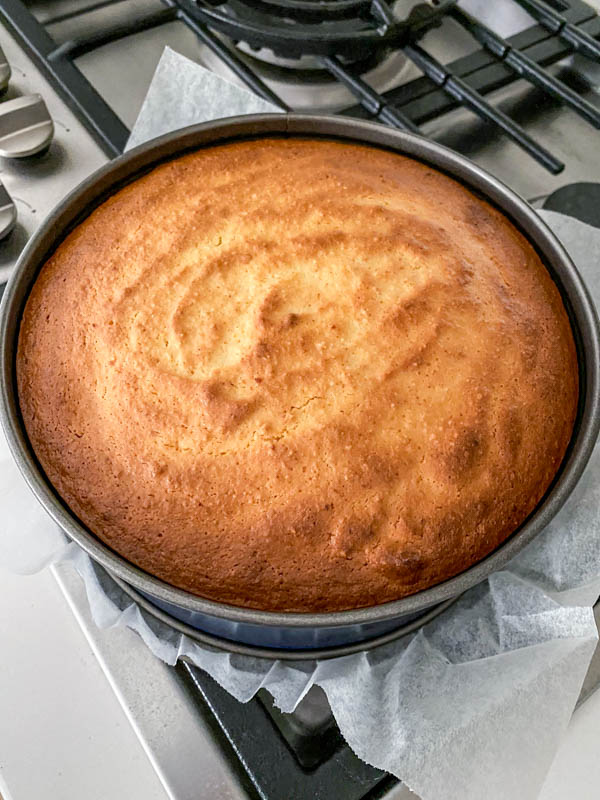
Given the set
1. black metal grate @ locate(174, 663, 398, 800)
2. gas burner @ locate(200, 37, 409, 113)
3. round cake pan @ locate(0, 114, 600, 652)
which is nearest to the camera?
round cake pan @ locate(0, 114, 600, 652)

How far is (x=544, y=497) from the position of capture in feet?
2.39

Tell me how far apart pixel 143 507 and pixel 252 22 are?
0.69 meters

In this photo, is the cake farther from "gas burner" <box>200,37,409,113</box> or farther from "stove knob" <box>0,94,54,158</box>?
"gas burner" <box>200,37,409,113</box>

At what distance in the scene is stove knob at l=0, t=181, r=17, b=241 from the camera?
→ 3.04 ft

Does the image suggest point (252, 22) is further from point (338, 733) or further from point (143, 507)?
point (338, 733)

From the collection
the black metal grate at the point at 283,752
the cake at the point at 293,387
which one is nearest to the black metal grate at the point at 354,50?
the cake at the point at 293,387

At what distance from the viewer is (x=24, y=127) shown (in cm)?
99

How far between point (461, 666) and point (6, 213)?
68 centimetres

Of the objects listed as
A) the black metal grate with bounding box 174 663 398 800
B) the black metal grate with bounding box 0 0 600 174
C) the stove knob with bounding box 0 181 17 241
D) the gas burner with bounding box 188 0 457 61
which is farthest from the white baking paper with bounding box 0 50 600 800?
the gas burner with bounding box 188 0 457 61

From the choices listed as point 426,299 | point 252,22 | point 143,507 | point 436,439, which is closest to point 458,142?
point 252,22

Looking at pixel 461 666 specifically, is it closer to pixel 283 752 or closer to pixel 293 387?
pixel 283 752

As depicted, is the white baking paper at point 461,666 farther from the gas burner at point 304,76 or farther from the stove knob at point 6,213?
the gas burner at point 304,76

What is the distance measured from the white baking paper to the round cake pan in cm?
3

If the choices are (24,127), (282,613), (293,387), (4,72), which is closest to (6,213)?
(24,127)
